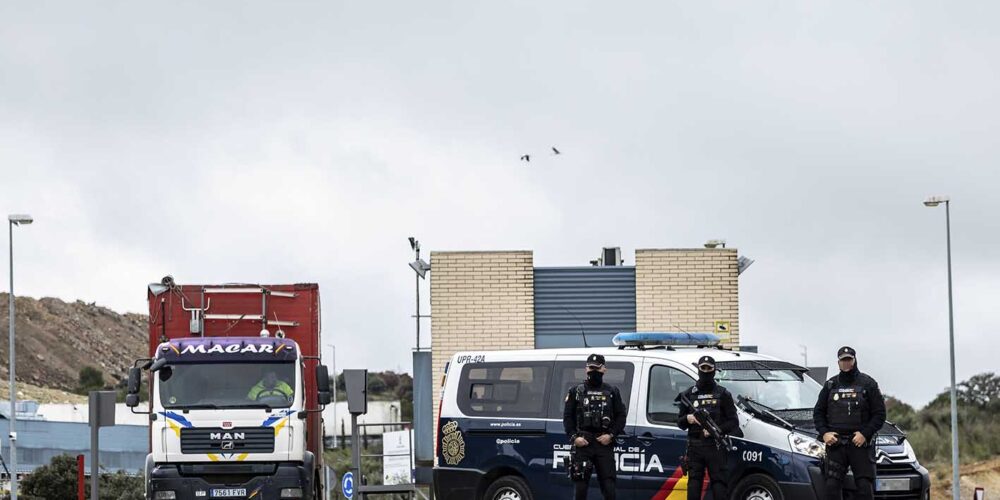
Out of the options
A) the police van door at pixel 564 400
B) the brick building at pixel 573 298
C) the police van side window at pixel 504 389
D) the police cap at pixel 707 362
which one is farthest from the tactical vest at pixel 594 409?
the brick building at pixel 573 298

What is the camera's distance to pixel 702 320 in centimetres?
3266

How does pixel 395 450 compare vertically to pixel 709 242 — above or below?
below

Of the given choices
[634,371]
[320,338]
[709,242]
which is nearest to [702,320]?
[709,242]

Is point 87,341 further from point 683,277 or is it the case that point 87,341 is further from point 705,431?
point 705,431

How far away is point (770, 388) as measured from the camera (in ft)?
55.7

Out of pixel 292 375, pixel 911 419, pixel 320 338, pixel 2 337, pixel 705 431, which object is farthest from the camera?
pixel 2 337

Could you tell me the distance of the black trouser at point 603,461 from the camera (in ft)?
Answer: 55.1

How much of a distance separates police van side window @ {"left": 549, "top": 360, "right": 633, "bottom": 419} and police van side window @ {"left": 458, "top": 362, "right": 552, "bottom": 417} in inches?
5.4

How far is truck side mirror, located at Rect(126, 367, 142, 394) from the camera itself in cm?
2028

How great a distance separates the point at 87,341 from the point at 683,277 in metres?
163

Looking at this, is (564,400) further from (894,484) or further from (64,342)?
(64,342)

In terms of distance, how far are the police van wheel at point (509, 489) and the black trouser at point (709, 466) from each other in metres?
2.45

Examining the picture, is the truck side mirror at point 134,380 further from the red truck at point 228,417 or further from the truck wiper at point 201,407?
the truck wiper at point 201,407

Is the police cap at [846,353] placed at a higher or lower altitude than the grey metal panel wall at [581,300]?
lower
